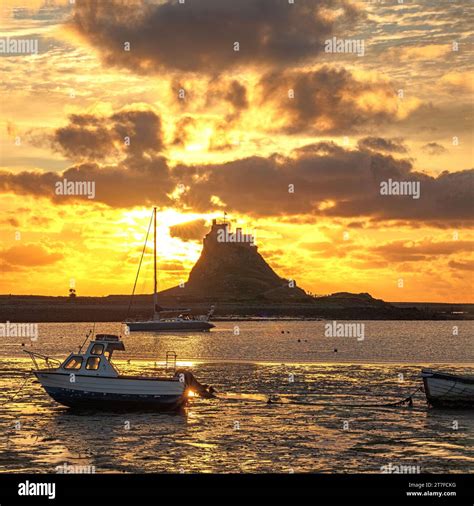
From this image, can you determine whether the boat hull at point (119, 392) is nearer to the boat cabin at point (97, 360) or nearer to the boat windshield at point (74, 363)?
the boat cabin at point (97, 360)

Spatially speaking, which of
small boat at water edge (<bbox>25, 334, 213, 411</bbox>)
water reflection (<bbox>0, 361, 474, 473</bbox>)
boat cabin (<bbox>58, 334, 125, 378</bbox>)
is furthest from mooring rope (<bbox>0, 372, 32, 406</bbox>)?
boat cabin (<bbox>58, 334, 125, 378</bbox>)

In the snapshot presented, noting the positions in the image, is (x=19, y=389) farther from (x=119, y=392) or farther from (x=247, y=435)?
(x=247, y=435)

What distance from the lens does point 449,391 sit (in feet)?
148

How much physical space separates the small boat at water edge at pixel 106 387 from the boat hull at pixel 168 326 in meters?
107

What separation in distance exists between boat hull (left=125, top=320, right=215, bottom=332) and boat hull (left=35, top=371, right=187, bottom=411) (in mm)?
107142

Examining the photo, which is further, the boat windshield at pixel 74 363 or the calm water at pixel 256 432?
the boat windshield at pixel 74 363

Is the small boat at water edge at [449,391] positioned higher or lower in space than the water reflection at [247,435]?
higher

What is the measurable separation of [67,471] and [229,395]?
2227 centimetres

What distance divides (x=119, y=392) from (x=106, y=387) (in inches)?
30.0

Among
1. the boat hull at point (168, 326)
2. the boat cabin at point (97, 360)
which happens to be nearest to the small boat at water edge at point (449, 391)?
the boat cabin at point (97, 360)

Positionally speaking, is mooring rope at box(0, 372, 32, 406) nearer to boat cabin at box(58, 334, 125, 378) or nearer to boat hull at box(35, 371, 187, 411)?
boat hull at box(35, 371, 187, 411)

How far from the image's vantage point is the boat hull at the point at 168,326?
150250 millimetres

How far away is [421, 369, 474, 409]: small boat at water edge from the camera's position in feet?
148
